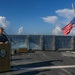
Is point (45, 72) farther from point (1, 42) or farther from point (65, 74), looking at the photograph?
point (1, 42)

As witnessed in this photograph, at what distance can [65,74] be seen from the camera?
14.1 metres

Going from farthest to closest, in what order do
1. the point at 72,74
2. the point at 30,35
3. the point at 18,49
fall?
the point at 30,35
the point at 18,49
the point at 72,74

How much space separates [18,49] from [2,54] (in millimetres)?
17253

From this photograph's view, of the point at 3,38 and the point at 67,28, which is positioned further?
the point at 67,28

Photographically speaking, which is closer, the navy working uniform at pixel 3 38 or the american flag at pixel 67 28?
the navy working uniform at pixel 3 38

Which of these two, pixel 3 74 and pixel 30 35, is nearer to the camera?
pixel 3 74

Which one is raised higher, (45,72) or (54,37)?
(54,37)

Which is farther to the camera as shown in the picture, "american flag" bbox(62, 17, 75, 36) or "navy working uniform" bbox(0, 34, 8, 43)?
"american flag" bbox(62, 17, 75, 36)

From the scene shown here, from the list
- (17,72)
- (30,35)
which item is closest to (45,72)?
(17,72)

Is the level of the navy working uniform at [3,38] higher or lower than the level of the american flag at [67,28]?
lower

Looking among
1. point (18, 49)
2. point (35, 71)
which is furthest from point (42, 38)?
point (35, 71)

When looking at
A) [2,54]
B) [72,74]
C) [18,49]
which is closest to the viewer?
[72,74]

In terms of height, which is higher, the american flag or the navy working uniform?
the american flag

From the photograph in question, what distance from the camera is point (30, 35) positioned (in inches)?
1393
